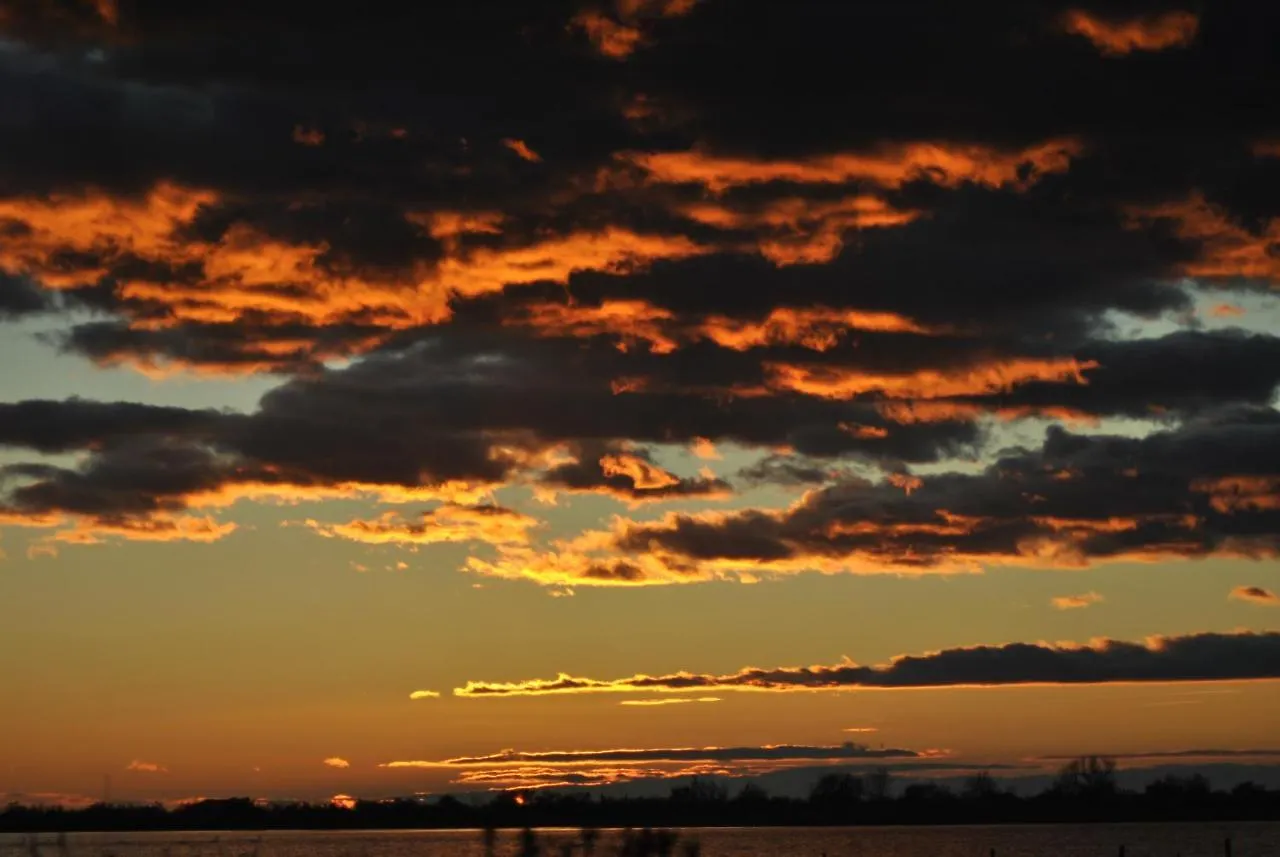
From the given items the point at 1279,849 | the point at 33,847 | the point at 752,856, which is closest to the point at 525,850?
the point at 33,847

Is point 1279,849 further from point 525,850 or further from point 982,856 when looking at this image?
point 525,850

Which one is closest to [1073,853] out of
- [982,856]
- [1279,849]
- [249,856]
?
[982,856]

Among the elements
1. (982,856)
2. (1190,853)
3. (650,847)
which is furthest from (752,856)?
(650,847)

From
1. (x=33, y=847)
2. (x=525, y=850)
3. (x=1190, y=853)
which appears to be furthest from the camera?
(x=1190, y=853)

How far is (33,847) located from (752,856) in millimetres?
134170

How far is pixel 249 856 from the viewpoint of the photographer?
196 m

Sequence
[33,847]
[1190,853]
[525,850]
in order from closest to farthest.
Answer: [525,850] → [33,847] → [1190,853]

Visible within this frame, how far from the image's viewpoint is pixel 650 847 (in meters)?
71.5

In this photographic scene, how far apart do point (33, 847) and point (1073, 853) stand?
145m

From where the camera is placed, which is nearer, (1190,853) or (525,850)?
(525,850)

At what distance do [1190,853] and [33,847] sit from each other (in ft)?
490

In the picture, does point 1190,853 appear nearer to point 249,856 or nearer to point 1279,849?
point 1279,849

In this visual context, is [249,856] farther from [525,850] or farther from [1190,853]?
[525,850]

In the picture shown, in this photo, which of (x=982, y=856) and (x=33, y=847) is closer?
(x=33, y=847)
